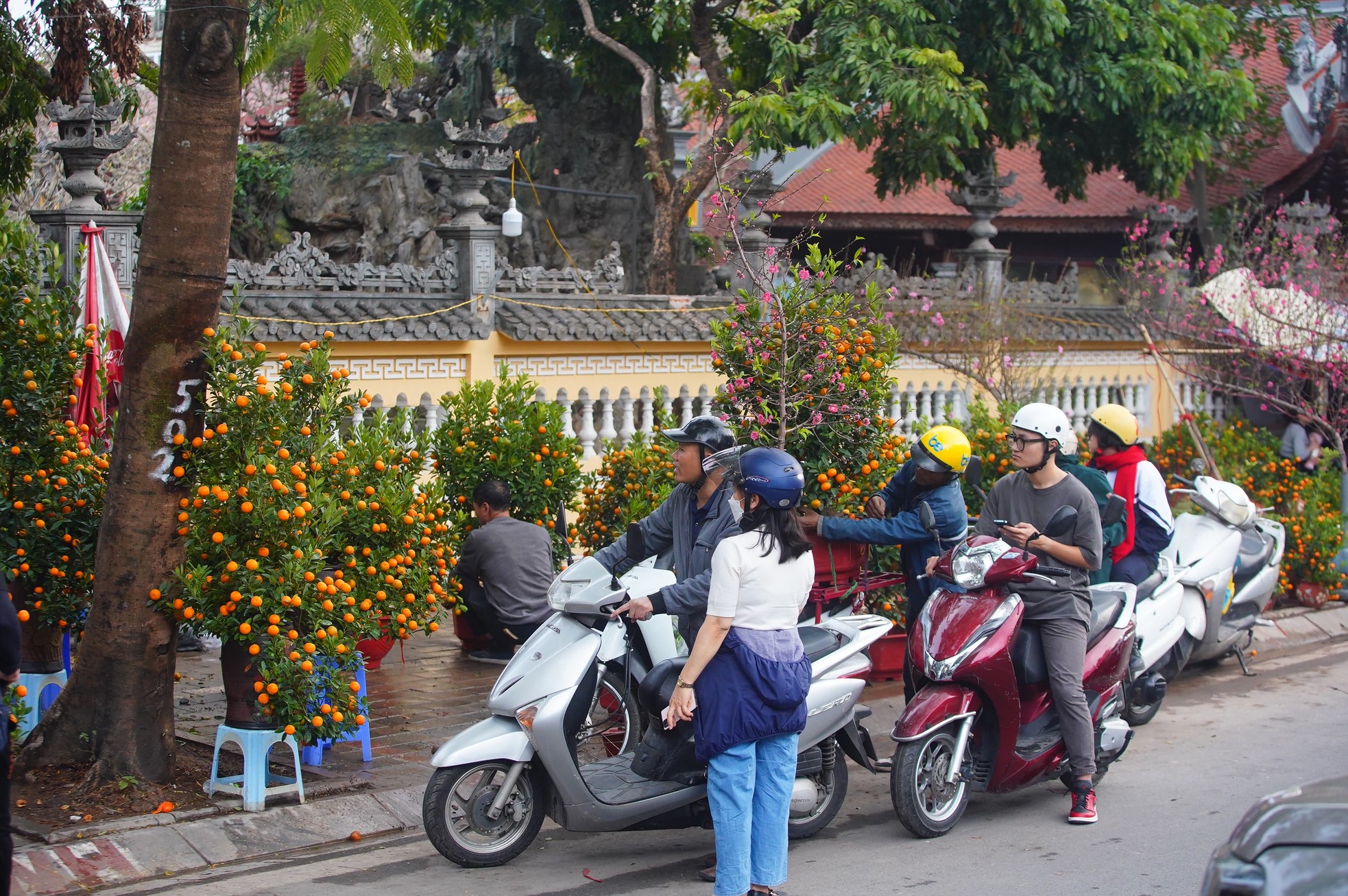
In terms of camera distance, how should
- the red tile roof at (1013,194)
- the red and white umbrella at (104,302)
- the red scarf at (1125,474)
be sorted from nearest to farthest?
the red scarf at (1125,474), the red and white umbrella at (104,302), the red tile roof at (1013,194)

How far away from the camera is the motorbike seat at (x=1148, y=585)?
7.47 metres

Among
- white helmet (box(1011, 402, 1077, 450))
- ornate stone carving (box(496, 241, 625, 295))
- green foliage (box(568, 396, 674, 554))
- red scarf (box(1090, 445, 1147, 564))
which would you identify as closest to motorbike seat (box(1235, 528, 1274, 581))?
red scarf (box(1090, 445, 1147, 564))

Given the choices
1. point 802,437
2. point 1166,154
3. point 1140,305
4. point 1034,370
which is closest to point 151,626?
point 802,437

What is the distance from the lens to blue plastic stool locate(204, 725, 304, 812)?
582 cm

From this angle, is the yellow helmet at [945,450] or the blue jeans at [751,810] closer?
the blue jeans at [751,810]

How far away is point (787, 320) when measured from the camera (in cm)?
757

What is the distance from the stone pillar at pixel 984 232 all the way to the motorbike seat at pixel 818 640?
8823 mm

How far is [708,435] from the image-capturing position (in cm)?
589

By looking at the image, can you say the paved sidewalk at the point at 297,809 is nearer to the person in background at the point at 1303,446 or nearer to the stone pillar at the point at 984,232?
the person in background at the point at 1303,446

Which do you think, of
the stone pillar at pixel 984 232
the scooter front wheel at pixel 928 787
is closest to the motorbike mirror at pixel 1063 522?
the scooter front wheel at pixel 928 787

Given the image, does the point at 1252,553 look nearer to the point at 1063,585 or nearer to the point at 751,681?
the point at 1063,585

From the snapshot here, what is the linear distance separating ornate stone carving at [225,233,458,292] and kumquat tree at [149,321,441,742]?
3.54m

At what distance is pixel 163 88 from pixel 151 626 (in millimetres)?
2302

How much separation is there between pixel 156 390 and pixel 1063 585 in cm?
398
